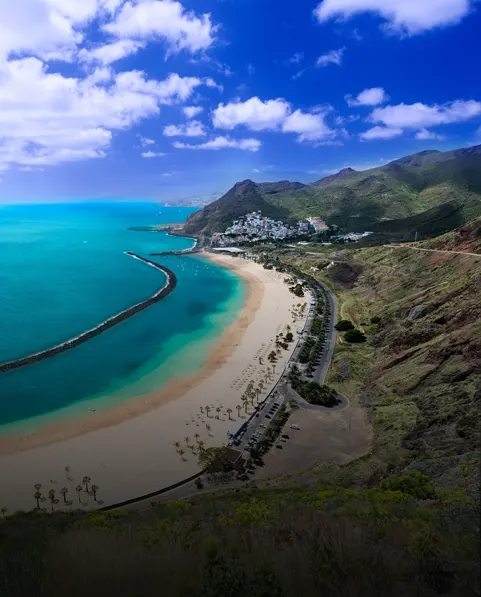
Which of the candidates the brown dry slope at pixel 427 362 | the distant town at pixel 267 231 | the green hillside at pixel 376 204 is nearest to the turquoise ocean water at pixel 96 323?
the brown dry slope at pixel 427 362

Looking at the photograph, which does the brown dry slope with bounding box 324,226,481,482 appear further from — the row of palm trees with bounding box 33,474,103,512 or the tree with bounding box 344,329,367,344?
the row of palm trees with bounding box 33,474,103,512

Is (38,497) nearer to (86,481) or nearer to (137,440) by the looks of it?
(86,481)

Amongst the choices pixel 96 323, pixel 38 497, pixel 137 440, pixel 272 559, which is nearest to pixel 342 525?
pixel 272 559

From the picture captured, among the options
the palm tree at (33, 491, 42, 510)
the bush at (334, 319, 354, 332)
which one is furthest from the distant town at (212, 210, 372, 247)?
the palm tree at (33, 491, 42, 510)

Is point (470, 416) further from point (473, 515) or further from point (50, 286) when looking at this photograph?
point (50, 286)

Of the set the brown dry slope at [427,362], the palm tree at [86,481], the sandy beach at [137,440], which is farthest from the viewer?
the sandy beach at [137,440]

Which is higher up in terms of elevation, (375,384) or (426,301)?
(426,301)

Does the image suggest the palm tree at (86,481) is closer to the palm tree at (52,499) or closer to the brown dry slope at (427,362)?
the palm tree at (52,499)

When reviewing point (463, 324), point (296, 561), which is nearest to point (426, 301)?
point (463, 324)
